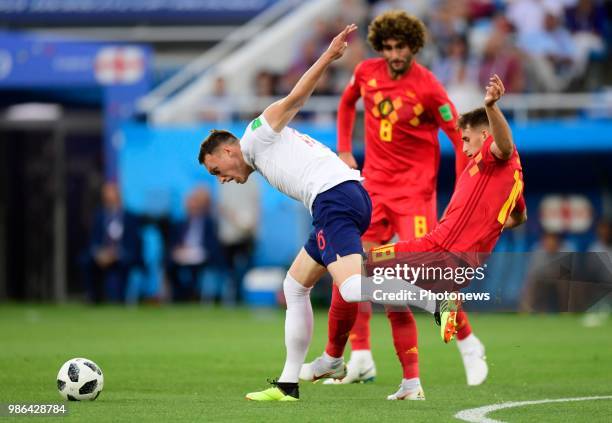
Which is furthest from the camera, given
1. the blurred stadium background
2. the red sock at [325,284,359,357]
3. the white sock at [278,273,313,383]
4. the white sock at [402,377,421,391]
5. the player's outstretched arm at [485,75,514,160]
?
the blurred stadium background

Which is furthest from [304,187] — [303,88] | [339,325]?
[339,325]

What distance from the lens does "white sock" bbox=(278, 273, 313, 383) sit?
8.40 meters

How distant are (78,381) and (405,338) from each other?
2173 millimetres

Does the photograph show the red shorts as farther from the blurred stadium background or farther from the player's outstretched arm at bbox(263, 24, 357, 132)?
the blurred stadium background

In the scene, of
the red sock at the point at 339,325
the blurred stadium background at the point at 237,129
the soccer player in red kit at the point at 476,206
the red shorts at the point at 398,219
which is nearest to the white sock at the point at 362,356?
the red shorts at the point at 398,219

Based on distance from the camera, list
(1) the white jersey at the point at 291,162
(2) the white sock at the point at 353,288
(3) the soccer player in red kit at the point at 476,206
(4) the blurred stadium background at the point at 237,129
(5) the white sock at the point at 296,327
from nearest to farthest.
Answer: (2) the white sock at the point at 353,288, (1) the white jersey at the point at 291,162, (5) the white sock at the point at 296,327, (3) the soccer player in red kit at the point at 476,206, (4) the blurred stadium background at the point at 237,129

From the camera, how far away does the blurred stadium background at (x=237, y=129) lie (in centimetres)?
2111

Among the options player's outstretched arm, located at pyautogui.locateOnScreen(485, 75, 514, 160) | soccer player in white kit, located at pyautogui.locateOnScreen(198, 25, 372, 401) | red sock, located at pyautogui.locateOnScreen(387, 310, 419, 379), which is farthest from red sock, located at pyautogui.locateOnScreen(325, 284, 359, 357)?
player's outstretched arm, located at pyautogui.locateOnScreen(485, 75, 514, 160)

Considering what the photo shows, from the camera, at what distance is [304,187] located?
8.34m

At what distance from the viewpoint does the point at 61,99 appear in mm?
24562

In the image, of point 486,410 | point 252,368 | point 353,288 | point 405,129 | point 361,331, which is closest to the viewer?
point 486,410

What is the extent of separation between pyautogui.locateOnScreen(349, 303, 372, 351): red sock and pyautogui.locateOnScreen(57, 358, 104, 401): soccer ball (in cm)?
243

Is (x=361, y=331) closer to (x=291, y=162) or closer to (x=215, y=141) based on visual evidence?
(x=291, y=162)

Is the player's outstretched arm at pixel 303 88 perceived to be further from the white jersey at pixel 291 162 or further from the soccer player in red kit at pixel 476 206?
the soccer player in red kit at pixel 476 206
